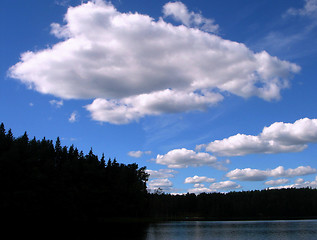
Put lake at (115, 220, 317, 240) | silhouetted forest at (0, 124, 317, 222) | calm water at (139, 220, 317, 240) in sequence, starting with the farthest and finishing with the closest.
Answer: silhouetted forest at (0, 124, 317, 222) → calm water at (139, 220, 317, 240) → lake at (115, 220, 317, 240)

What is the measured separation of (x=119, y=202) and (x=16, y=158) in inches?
1866

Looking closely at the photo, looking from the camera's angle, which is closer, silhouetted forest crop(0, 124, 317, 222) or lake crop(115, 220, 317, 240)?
lake crop(115, 220, 317, 240)

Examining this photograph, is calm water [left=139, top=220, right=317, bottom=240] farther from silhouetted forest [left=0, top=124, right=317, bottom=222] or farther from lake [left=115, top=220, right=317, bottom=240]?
silhouetted forest [left=0, top=124, right=317, bottom=222]

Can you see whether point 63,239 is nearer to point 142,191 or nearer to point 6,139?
point 6,139

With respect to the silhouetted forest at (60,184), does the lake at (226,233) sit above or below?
below

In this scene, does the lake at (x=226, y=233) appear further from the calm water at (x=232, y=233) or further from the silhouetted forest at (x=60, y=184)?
the silhouetted forest at (x=60, y=184)

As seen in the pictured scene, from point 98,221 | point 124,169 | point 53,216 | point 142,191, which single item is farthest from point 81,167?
point 142,191

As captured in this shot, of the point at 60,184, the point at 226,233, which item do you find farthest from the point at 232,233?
the point at 60,184

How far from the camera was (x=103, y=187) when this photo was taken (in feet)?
310

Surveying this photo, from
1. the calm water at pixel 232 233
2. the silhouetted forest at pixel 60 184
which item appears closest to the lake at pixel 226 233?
the calm water at pixel 232 233

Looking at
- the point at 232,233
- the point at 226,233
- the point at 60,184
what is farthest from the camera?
the point at 60,184

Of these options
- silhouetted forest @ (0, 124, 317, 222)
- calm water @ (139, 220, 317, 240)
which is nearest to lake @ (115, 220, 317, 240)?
calm water @ (139, 220, 317, 240)

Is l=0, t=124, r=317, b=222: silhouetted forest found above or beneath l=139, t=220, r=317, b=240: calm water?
above

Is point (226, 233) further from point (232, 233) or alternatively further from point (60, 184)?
point (60, 184)
